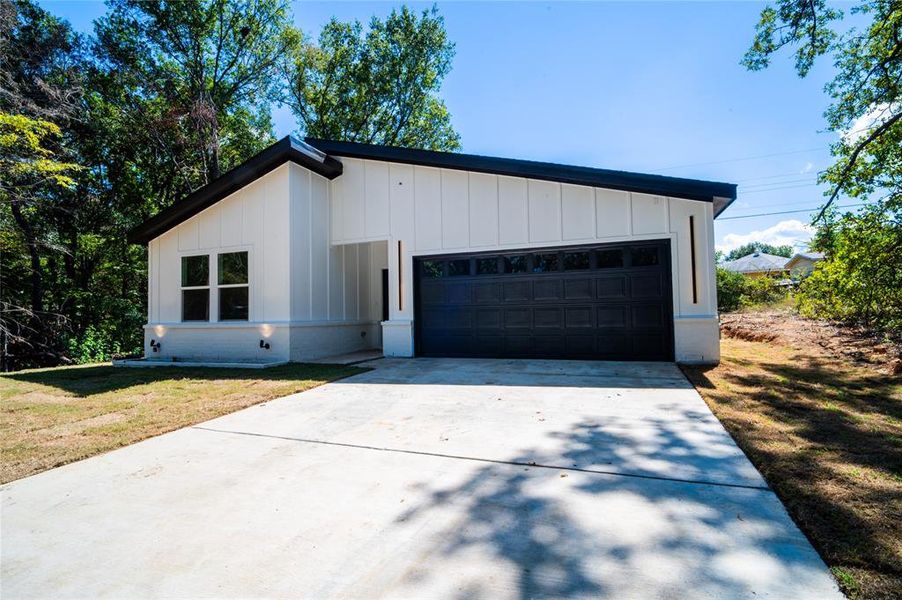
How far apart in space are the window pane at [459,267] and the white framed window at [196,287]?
Answer: 5.71 meters

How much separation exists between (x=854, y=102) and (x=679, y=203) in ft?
17.7

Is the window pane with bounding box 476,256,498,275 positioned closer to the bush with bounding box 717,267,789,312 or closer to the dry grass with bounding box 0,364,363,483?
the dry grass with bounding box 0,364,363,483

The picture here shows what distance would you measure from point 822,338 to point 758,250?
72941mm

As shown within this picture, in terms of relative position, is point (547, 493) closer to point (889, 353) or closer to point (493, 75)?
point (889, 353)

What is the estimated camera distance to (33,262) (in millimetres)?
13000

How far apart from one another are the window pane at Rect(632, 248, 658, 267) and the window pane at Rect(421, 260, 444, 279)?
397 cm

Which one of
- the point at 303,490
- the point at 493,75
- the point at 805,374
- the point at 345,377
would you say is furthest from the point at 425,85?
the point at 303,490

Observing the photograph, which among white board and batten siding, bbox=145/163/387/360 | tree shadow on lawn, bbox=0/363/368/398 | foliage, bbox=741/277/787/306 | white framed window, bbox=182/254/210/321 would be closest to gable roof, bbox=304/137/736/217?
white board and batten siding, bbox=145/163/387/360

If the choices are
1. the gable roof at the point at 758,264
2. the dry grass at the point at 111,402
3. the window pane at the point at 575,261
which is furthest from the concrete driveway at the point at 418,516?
the gable roof at the point at 758,264

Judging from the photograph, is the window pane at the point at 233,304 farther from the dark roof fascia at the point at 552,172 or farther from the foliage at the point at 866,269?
the foliage at the point at 866,269

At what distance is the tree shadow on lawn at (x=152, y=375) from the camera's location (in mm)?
6711

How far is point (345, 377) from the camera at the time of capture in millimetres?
6770

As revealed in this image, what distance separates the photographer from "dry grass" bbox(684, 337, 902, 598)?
181 centimetres

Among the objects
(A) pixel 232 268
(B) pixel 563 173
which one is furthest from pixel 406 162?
(A) pixel 232 268
